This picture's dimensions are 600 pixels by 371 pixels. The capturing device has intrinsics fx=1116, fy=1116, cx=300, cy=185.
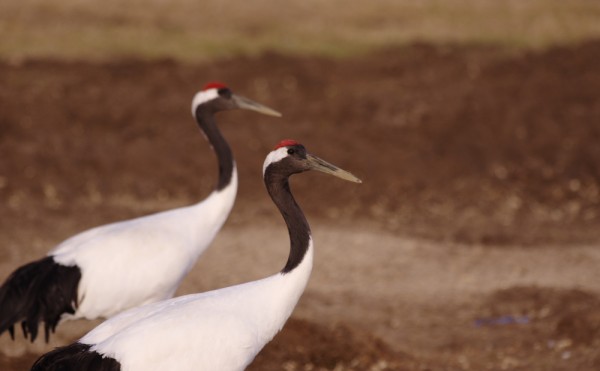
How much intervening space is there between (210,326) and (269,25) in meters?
14.8

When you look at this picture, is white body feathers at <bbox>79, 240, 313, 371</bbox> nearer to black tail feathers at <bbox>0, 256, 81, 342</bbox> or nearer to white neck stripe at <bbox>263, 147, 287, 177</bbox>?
white neck stripe at <bbox>263, 147, 287, 177</bbox>

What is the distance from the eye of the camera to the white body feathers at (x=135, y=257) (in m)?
8.29

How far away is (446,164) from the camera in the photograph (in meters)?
15.5

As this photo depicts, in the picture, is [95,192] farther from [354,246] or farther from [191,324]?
[191,324]

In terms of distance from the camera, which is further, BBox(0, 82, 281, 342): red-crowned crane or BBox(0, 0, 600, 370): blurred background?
BBox(0, 0, 600, 370): blurred background

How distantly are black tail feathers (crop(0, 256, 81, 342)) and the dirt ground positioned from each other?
0.91 metres

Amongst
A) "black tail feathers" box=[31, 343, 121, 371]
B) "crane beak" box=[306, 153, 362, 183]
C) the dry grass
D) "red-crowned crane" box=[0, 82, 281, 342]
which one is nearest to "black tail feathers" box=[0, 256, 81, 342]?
"red-crowned crane" box=[0, 82, 281, 342]

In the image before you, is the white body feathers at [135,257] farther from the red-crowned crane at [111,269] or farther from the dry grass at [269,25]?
the dry grass at [269,25]

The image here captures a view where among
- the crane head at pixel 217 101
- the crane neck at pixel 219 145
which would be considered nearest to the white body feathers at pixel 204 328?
the crane neck at pixel 219 145

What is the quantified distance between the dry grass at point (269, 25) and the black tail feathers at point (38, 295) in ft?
38.2

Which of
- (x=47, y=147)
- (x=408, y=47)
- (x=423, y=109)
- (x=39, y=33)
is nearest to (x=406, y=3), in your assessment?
(x=408, y=47)

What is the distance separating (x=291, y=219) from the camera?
7.02 metres

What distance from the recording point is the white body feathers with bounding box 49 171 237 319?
8289 millimetres

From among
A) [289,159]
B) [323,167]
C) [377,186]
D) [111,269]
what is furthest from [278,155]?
[377,186]
